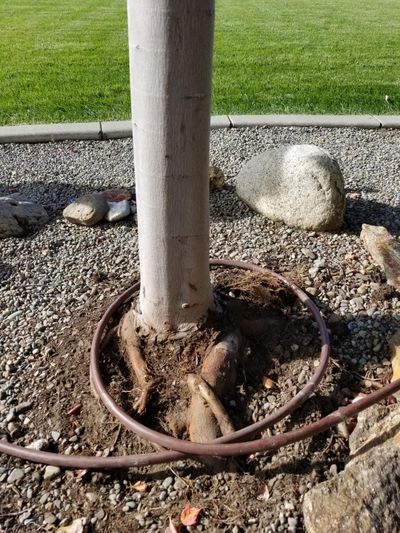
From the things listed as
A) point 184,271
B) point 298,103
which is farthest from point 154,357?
point 298,103

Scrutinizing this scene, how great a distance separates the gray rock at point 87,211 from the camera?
363cm

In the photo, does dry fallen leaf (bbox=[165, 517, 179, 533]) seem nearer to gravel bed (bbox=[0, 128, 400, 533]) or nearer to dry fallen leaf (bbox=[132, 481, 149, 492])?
gravel bed (bbox=[0, 128, 400, 533])

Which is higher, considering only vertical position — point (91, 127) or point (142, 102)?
point (142, 102)

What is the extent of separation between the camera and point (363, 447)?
2.01 m

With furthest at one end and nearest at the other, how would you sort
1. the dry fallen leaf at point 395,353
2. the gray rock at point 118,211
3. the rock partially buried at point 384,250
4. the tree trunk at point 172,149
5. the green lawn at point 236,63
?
the green lawn at point 236,63
the gray rock at point 118,211
the rock partially buried at point 384,250
the dry fallen leaf at point 395,353
the tree trunk at point 172,149

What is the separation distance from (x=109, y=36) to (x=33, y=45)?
4.92 feet

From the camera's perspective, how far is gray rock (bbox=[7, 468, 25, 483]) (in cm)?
204

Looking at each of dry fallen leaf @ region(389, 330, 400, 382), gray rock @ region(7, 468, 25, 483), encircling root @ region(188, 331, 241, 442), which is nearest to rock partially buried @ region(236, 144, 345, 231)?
dry fallen leaf @ region(389, 330, 400, 382)

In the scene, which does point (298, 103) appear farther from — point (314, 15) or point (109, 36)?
point (314, 15)

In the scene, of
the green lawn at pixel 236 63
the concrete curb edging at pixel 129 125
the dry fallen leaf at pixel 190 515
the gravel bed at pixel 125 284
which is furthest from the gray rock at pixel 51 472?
the green lawn at pixel 236 63

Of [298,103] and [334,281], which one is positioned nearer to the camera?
[334,281]

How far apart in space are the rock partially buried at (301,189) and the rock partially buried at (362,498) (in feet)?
6.03

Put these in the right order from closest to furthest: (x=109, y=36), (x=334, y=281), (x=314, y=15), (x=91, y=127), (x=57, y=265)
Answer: (x=334, y=281) → (x=57, y=265) → (x=91, y=127) → (x=109, y=36) → (x=314, y=15)

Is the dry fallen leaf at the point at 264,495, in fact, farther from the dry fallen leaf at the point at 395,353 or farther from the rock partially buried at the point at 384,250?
the rock partially buried at the point at 384,250
